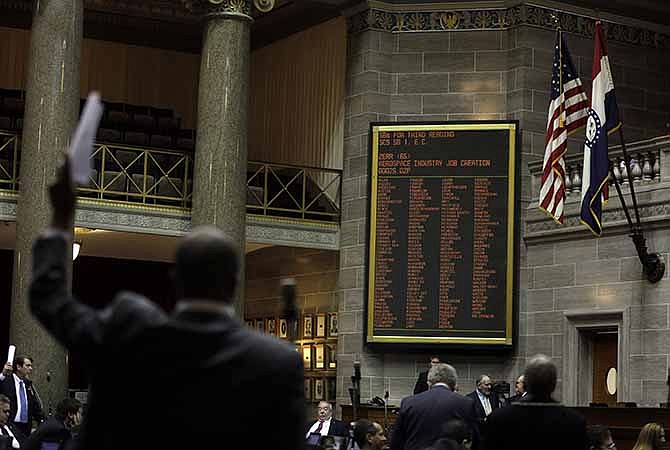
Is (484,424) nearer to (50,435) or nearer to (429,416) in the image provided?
(429,416)

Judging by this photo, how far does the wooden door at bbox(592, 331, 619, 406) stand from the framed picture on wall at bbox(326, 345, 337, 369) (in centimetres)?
449

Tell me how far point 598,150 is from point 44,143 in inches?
280

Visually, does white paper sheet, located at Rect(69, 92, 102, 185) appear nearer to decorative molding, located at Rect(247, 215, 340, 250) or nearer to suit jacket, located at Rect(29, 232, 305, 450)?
suit jacket, located at Rect(29, 232, 305, 450)

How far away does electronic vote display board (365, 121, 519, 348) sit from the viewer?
20.1 meters

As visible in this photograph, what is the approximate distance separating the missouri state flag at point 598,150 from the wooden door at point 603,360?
2.34 meters

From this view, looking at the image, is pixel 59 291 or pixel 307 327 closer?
pixel 59 291

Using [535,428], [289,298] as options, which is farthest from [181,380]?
[535,428]

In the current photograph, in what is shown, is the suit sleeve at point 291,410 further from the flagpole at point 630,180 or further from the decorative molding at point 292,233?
the decorative molding at point 292,233

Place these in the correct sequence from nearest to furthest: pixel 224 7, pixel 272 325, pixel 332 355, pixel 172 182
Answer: pixel 224 7 → pixel 172 182 → pixel 332 355 → pixel 272 325

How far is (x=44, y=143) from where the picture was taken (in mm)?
18156

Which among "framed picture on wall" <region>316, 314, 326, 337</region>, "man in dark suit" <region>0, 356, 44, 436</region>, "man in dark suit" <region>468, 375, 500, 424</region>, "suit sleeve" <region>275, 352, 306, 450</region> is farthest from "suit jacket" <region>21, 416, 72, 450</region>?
"framed picture on wall" <region>316, 314, 326, 337</region>

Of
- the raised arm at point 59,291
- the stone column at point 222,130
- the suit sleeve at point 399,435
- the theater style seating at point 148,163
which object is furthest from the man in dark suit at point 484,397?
the raised arm at point 59,291

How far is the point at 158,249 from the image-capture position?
23.5m

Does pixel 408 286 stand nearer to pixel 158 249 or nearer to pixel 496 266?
pixel 496 266
